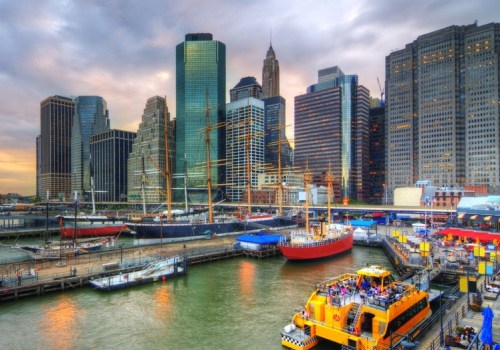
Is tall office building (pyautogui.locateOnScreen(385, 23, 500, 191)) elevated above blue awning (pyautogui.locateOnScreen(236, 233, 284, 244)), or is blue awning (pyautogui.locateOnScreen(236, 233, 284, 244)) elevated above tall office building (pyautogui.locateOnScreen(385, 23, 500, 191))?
tall office building (pyautogui.locateOnScreen(385, 23, 500, 191))

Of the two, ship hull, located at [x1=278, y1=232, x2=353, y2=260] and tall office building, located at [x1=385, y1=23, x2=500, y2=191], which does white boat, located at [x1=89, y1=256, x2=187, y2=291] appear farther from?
tall office building, located at [x1=385, y1=23, x2=500, y2=191]

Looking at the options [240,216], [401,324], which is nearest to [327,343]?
[401,324]

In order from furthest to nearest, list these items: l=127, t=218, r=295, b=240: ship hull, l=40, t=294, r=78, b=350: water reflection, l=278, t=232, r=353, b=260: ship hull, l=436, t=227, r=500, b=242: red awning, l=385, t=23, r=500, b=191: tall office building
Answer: l=385, t=23, r=500, b=191: tall office building < l=127, t=218, r=295, b=240: ship hull < l=436, t=227, r=500, b=242: red awning < l=278, t=232, r=353, b=260: ship hull < l=40, t=294, r=78, b=350: water reflection

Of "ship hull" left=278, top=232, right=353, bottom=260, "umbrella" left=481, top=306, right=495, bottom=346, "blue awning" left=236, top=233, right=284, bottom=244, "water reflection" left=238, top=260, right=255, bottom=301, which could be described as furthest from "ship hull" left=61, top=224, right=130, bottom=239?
"umbrella" left=481, top=306, right=495, bottom=346

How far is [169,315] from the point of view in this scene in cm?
2867

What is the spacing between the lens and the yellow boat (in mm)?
20000

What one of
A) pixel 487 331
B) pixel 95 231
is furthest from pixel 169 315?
pixel 95 231

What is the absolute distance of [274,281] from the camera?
39406 mm

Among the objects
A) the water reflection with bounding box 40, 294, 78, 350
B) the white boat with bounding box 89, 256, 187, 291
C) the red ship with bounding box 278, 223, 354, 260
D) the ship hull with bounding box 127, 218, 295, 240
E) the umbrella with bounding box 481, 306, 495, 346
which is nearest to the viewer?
the umbrella with bounding box 481, 306, 495, 346

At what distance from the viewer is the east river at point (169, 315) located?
2378 cm

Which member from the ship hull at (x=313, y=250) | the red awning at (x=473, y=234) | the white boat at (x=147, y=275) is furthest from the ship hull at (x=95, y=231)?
the red awning at (x=473, y=234)

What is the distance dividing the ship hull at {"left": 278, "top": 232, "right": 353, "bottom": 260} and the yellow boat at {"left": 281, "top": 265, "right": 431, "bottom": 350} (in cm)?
2363

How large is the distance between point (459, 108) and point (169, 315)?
203 m

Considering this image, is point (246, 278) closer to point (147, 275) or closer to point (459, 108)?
point (147, 275)
